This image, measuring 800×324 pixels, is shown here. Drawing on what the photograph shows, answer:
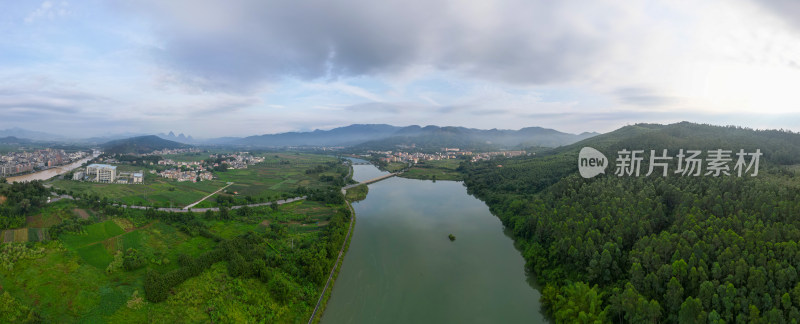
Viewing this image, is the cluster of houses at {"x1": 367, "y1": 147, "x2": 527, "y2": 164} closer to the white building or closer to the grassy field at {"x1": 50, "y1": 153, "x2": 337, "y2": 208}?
the grassy field at {"x1": 50, "y1": 153, "x2": 337, "y2": 208}

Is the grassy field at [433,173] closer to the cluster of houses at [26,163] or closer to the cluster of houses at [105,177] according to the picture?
the cluster of houses at [105,177]

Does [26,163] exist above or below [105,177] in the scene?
above

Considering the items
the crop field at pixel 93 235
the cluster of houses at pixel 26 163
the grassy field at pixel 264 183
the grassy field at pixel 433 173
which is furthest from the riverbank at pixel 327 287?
the cluster of houses at pixel 26 163

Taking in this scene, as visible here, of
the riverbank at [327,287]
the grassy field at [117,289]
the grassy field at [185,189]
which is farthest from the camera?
the grassy field at [185,189]

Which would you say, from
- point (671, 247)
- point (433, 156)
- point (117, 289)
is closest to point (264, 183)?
point (117, 289)

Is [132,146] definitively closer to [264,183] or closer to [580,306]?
[264,183]

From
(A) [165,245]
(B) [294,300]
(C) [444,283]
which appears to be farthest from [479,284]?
(A) [165,245]

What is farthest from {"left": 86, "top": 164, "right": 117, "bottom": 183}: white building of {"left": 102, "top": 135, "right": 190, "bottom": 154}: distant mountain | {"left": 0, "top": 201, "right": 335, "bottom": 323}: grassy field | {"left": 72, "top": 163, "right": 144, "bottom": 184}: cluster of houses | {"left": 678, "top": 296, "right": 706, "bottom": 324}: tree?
{"left": 102, "top": 135, "right": 190, "bottom": 154}: distant mountain
